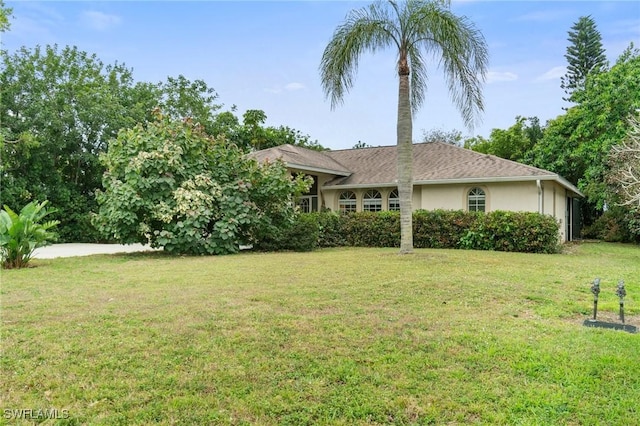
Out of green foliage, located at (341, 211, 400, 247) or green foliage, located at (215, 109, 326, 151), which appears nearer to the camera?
green foliage, located at (341, 211, 400, 247)

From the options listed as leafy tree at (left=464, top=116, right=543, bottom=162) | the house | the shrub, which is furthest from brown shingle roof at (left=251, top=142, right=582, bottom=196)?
leafy tree at (left=464, top=116, right=543, bottom=162)

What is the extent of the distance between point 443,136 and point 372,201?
34.2 metres

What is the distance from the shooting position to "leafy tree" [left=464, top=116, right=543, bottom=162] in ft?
99.9

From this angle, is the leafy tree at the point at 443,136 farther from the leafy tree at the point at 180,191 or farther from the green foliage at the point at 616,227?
the leafy tree at the point at 180,191

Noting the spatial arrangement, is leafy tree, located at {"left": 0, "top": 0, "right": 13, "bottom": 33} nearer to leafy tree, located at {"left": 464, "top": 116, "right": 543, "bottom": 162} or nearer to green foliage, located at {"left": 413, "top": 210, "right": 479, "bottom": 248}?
green foliage, located at {"left": 413, "top": 210, "right": 479, "bottom": 248}

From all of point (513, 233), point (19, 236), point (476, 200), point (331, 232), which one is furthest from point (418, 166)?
point (19, 236)

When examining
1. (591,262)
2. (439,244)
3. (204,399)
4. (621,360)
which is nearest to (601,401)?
(621,360)

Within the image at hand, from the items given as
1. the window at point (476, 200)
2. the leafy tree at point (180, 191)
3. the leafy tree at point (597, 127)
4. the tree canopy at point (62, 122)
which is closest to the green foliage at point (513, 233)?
the window at point (476, 200)

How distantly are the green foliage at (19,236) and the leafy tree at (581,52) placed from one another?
107ft

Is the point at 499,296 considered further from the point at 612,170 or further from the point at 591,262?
the point at 612,170

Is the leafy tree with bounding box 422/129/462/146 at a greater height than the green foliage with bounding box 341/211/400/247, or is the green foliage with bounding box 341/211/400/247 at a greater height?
the leafy tree with bounding box 422/129/462/146

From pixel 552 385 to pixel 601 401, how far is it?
344mm

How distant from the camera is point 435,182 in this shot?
57.8 ft

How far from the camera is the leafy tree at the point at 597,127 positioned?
61.2 ft
